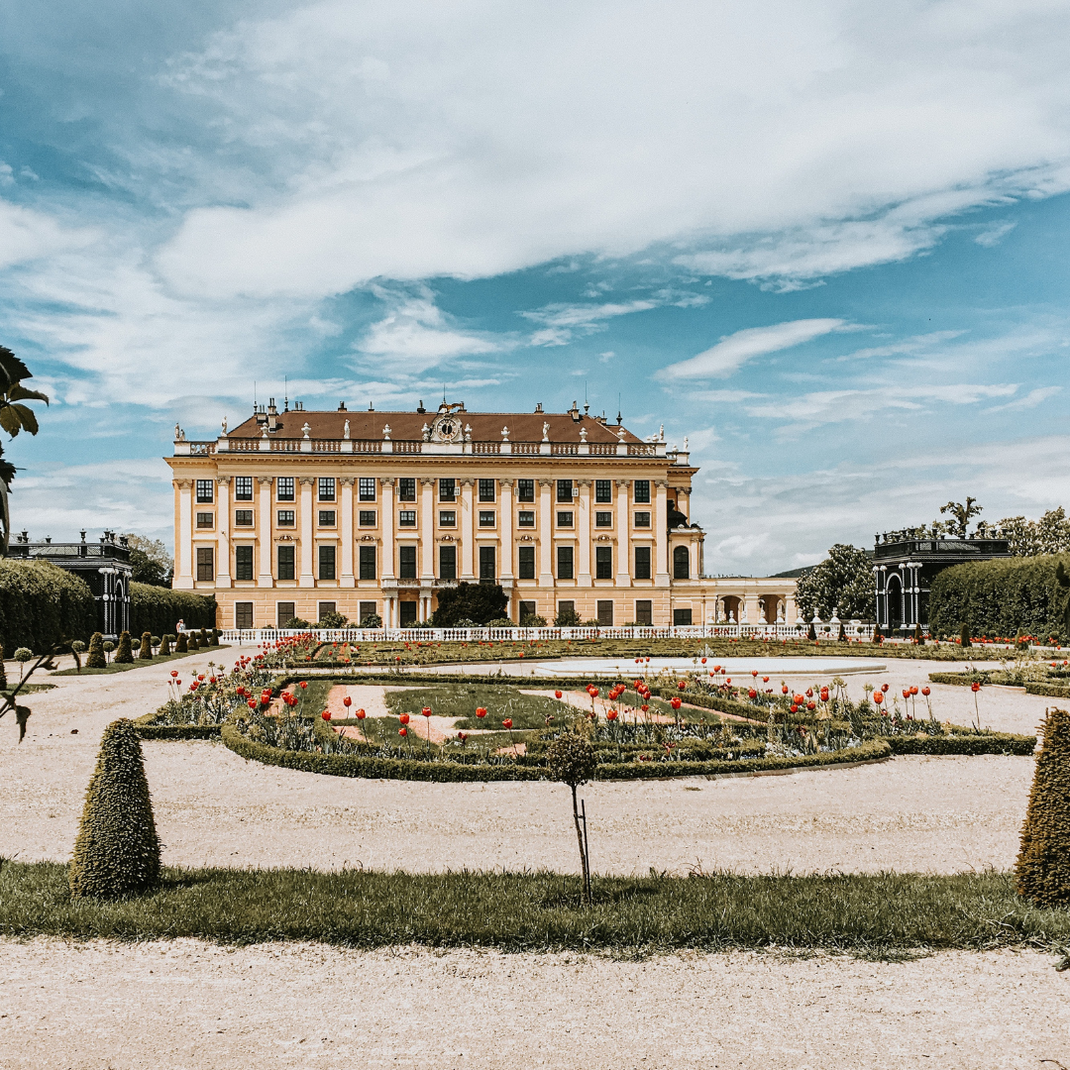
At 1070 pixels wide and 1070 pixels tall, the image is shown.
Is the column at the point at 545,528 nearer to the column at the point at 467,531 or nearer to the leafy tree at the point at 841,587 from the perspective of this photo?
the column at the point at 467,531

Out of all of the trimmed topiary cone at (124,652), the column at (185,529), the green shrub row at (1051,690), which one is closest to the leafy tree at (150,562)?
the column at (185,529)

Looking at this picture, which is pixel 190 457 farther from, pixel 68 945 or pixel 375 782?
pixel 68 945

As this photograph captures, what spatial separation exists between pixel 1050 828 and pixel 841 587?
56.4 meters

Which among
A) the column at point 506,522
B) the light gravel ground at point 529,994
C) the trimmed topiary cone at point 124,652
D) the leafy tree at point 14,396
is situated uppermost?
the column at point 506,522

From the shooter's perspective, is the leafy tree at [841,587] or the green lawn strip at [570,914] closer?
the green lawn strip at [570,914]

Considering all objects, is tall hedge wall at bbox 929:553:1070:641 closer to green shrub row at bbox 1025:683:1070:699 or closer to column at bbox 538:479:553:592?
green shrub row at bbox 1025:683:1070:699

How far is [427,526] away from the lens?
62281mm

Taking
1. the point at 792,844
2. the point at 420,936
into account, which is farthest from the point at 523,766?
the point at 420,936

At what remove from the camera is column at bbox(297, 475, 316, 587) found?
200 ft

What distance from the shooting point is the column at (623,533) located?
63.5m

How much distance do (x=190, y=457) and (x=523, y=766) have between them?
5508 cm

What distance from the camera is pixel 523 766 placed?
11258 mm

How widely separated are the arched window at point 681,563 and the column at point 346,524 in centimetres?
2215

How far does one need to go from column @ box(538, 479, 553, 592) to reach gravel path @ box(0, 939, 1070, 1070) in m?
57.4
